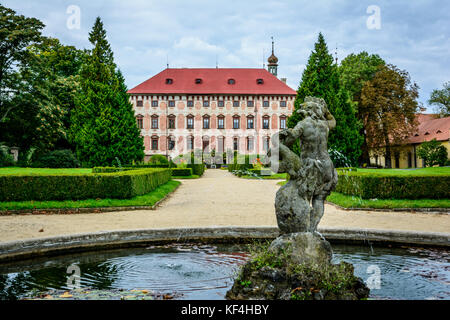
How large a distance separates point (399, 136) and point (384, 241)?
35.9m

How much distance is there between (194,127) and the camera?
190 ft

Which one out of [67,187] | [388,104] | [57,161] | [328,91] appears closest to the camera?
[67,187]

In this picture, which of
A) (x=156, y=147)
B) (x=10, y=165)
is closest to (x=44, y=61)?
(x=10, y=165)

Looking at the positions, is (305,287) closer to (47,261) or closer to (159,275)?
(159,275)

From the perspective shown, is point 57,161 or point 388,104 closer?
point 57,161

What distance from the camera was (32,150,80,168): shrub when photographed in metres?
29.5

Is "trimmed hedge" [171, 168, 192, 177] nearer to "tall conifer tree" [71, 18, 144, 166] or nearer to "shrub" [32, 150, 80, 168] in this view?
"tall conifer tree" [71, 18, 144, 166]

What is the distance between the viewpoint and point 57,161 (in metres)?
29.9

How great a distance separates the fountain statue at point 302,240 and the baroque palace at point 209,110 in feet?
174

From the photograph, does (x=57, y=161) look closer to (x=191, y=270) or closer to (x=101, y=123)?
(x=101, y=123)

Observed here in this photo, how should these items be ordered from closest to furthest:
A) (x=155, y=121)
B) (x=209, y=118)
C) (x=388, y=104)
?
1. (x=388, y=104)
2. (x=155, y=121)
3. (x=209, y=118)

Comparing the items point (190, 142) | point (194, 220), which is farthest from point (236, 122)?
point (194, 220)

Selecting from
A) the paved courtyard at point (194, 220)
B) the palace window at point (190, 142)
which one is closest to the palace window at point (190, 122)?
the palace window at point (190, 142)

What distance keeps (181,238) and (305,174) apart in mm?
3206
